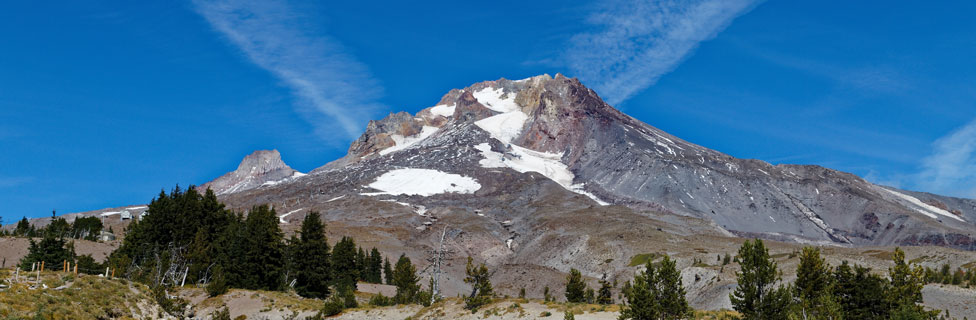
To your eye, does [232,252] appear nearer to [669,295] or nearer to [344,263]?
[344,263]

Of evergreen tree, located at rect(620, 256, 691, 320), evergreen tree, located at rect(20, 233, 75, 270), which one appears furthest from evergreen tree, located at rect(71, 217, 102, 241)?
evergreen tree, located at rect(620, 256, 691, 320)

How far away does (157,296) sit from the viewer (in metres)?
50.8

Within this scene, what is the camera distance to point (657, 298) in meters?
42.1

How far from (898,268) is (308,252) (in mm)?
57885

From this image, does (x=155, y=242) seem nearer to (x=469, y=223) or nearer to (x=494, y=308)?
(x=494, y=308)

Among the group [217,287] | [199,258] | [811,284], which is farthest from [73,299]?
[811,284]

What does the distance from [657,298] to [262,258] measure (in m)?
45.4

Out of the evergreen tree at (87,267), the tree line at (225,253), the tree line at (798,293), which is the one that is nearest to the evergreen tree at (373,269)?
the tree line at (225,253)

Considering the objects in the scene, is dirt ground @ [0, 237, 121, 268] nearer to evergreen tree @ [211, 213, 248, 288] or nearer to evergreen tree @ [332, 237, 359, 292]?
evergreen tree @ [211, 213, 248, 288]

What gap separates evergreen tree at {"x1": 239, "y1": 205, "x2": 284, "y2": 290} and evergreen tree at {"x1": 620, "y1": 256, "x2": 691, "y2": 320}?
44.0m

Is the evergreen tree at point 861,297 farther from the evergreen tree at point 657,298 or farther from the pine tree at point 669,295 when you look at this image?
the evergreen tree at point 657,298

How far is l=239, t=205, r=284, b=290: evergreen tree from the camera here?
71.7m

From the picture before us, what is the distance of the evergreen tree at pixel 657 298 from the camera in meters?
39.8

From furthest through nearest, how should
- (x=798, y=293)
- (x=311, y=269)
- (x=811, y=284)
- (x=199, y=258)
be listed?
1. (x=311, y=269)
2. (x=199, y=258)
3. (x=798, y=293)
4. (x=811, y=284)
